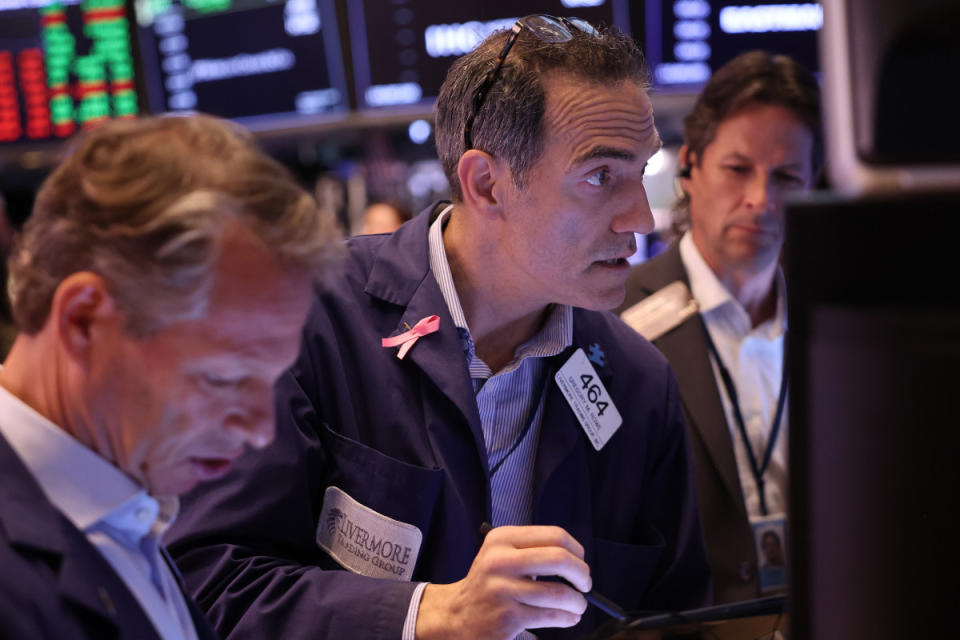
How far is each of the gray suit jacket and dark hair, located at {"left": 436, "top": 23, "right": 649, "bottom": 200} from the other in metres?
0.82

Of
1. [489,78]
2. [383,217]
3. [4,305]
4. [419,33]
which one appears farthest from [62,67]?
[489,78]

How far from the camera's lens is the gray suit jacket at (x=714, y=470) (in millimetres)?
2273

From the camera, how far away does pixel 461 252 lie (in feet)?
6.31

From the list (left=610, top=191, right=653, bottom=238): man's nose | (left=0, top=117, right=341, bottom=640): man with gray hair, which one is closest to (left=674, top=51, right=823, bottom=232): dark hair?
(left=610, top=191, right=653, bottom=238): man's nose

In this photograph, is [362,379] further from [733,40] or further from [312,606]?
[733,40]

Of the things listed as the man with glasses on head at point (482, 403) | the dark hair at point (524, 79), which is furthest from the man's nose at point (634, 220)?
the dark hair at point (524, 79)

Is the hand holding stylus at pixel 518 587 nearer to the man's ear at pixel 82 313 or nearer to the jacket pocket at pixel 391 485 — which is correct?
the jacket pocket at pixel 391 485

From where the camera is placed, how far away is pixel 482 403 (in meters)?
1.82

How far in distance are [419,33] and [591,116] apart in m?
1.95

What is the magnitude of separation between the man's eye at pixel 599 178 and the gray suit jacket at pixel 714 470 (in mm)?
750

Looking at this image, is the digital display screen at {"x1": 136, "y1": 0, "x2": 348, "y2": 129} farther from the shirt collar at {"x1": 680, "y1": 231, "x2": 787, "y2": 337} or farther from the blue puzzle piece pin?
the blue puzzle piece pin

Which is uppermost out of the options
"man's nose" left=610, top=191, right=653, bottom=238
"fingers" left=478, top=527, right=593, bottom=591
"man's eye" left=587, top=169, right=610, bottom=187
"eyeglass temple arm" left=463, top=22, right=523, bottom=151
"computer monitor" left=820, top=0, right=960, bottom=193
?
"eyeglass temple arm" left=463, top=22, right=523, bottom=151

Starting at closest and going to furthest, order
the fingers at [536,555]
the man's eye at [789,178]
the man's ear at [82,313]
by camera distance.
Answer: the man's ear at [82,313] < the fingers at [536,555] < the man's eye at [789,178]

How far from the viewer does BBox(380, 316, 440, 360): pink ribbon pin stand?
5.75 feet
